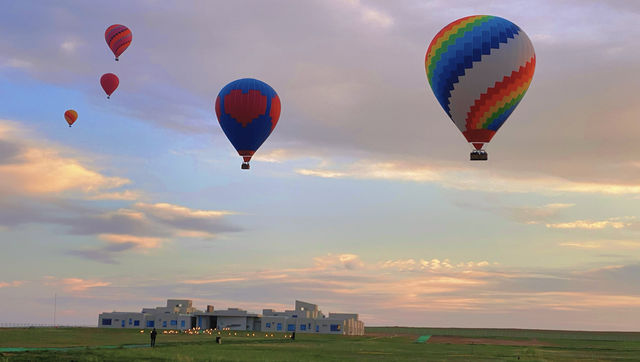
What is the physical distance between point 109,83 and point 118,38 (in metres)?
8.49

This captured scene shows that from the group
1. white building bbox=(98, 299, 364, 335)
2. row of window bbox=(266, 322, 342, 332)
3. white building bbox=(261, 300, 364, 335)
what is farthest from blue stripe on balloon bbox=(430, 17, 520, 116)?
white building bbox=(98, 299, 364, 335)

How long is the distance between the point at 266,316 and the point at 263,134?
89.3 meters

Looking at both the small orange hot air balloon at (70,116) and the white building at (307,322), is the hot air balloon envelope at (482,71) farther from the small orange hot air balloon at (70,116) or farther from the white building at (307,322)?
the white building at (307,322)

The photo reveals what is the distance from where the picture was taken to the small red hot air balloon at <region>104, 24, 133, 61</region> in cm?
10000

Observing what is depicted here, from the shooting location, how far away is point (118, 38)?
10019 centimetres

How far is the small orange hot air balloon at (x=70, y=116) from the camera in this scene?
11231cm

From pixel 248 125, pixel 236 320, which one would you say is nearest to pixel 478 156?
pixel 248 125

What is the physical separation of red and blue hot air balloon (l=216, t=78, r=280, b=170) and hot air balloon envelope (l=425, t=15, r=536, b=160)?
22.2 metres

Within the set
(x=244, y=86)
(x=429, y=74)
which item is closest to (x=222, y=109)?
(x=244, y=86)

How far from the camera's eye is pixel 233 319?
513 ft

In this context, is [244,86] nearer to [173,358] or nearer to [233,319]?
[173,358]

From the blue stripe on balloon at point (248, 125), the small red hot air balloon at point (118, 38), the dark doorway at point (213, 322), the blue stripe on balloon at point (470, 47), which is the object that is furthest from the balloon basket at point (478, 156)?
the dark doorway at point (213, 322)

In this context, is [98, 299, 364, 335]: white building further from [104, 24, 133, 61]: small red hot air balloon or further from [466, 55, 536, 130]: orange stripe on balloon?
[466, 55, 536, 130]: orange stripe on balloon

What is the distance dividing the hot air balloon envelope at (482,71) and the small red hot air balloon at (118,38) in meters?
58.1
